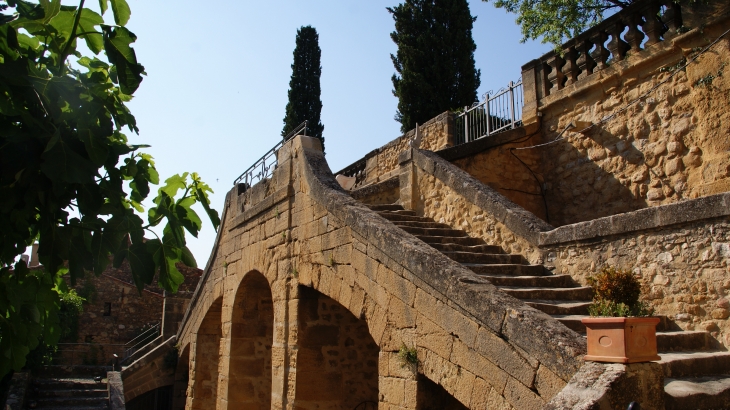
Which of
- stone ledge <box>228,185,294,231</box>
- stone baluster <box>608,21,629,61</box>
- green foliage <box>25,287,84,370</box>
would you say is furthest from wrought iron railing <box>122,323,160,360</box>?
stone baluster <box>608,21,629,61</box>

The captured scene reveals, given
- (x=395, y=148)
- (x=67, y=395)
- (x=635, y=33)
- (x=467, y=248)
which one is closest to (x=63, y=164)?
(x=467, y=248)

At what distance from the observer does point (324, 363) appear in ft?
27.0

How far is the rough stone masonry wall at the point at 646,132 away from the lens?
7.35 metres

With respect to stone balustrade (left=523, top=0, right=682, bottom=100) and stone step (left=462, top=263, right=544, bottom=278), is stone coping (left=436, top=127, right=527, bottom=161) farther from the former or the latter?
stone step (left=462, top=263, right=544, bottom=278)

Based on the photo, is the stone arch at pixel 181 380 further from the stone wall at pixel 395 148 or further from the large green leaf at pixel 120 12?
the large green leaf at pixel 120 12

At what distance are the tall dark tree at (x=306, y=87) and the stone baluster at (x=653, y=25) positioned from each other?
16727 millimetres

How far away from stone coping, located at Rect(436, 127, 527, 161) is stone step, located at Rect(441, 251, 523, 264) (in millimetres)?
2655

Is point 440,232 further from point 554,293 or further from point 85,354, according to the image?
point 85,354

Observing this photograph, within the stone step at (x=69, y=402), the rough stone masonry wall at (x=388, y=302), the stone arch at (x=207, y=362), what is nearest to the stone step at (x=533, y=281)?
the rough stone masonry wall at (x=388, y=302)

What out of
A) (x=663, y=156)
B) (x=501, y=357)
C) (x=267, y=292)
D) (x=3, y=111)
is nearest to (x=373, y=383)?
(x=267, y=292)

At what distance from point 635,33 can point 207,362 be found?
10540 millimetres

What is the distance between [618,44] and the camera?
340 inches

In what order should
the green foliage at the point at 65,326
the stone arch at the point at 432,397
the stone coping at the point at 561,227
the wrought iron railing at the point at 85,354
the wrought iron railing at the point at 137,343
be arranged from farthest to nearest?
1. the wrought iron railing at the point at 85,354
2. the wrought iron railing at the point at 137,343
3. the green foliage at the point at 65,326
4. the stone arch at the point at 432,397
5. the stone coping at the point at 561,227

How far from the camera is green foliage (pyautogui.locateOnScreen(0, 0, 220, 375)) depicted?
2.40 m
